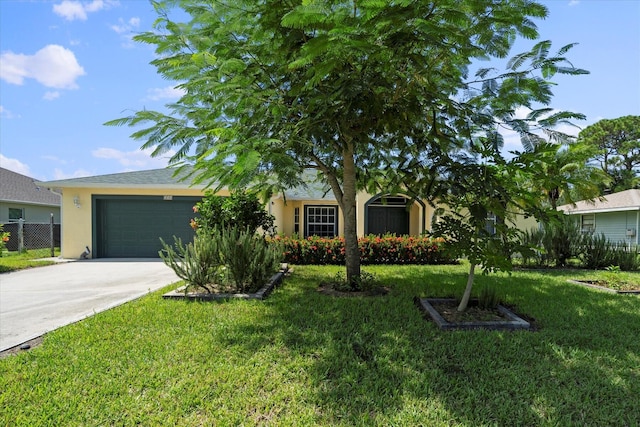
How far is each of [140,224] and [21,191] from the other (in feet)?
37.5

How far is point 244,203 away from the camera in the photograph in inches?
307

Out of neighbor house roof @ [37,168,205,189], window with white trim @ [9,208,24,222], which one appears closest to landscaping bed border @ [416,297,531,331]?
neighbor house roof @ [37,168,205,189]

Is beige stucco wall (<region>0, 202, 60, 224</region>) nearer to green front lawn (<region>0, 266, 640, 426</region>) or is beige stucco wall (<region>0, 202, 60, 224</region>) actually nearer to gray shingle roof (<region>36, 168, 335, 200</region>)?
gray shingle roof (<region>36, 168, 335, 200</region>)

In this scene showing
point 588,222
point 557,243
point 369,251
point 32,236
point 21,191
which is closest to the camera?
point 557,243

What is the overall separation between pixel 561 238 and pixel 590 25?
22.5 ft

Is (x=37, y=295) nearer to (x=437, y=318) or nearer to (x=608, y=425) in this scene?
(x=437, y=318)

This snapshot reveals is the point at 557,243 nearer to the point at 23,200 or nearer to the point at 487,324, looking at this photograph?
the point at 487,324

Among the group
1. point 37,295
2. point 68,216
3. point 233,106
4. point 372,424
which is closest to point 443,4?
point 233,106

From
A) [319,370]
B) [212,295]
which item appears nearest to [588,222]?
[212,295]

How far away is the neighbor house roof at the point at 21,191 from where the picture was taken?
17.6 metres

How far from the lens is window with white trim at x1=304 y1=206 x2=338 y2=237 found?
1520cm

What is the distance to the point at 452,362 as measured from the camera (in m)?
3.47

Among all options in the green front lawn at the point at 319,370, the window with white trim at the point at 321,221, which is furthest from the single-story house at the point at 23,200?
the green front lawn at the point at 319,370

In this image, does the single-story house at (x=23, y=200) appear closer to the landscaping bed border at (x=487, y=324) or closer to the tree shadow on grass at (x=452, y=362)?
the tree shadow on grass at (x=452, y=362)
